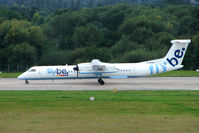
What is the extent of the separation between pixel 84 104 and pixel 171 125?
7.50 m

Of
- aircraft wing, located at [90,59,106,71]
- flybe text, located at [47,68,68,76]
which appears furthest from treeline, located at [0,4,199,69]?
flybe text, located at [47,68,68,76]

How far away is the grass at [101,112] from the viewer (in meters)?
16.2

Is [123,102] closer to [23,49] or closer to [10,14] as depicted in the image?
[23,49]

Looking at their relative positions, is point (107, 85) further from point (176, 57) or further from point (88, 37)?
point (88, 37)

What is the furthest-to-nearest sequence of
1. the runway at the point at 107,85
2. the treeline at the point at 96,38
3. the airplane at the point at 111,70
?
1. the treeline at the point at 96,38
2. the airplane at the point at 111,70
3. the runway at the point at 107,85

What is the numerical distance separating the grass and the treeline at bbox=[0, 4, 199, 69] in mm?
31559

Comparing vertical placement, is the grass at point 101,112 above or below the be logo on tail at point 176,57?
below

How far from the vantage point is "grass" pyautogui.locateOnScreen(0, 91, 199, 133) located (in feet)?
53.3

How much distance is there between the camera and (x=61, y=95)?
27031 mm

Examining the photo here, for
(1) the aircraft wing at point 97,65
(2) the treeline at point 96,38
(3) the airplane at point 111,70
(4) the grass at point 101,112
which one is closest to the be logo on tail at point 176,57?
(3) the airplane at point 111,70

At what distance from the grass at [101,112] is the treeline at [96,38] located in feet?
104

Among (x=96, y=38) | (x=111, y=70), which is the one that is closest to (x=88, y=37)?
(x=96, y=38)

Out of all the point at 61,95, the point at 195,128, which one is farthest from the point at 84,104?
the point at 195,128

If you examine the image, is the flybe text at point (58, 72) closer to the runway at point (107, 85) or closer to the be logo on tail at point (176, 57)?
the runway at point (107, 85)
